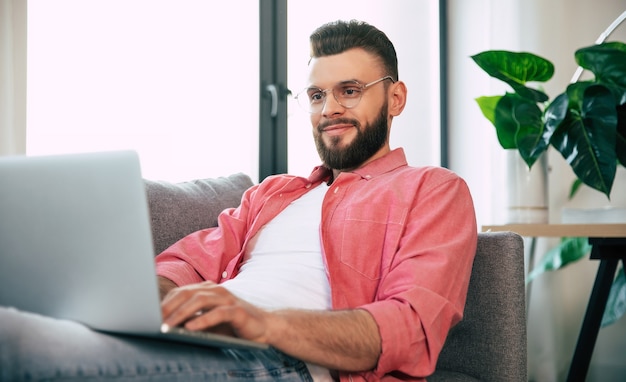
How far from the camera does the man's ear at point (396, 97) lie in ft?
5.58

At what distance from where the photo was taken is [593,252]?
2.30 m

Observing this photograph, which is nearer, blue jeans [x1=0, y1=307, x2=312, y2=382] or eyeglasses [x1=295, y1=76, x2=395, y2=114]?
blue jeans [x1=0, y1=307, x2=312, y2=382]

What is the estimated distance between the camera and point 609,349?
9.90 ft

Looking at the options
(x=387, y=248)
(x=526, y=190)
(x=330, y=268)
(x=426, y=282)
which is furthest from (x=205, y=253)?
(x=526, y=190)

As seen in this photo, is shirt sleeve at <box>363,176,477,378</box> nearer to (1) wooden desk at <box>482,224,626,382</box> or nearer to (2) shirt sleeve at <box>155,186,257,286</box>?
(2) shirt sleeve at <box>155,186,257,286</box>

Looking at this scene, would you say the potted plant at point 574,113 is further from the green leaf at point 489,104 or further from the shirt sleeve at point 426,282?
the shirt sleeve at point 426,282

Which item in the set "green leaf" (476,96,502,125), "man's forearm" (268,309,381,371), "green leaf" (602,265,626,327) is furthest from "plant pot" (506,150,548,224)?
"man's forearm" (268,309,381,371)

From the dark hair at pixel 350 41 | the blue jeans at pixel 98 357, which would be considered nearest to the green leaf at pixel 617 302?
the dark hair at pixel 350 41

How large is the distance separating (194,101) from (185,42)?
7.9 inches

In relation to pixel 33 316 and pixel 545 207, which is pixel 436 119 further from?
pixel 33 316

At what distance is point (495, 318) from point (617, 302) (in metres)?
1.65

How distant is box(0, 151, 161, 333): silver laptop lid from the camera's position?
772 mm

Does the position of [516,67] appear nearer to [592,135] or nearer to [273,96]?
[592,135]

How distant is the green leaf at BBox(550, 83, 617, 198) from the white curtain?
1691 millimetres
